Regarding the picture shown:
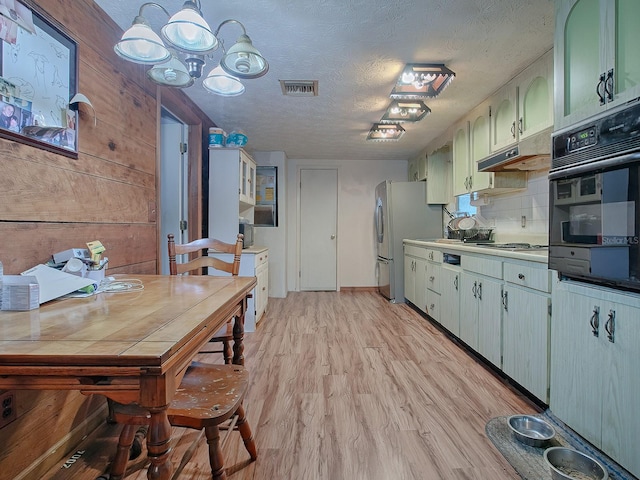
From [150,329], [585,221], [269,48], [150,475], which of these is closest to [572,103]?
[585,221]

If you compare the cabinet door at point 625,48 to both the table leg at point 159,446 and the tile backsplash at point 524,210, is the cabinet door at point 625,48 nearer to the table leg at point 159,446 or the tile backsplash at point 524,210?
the tile backsplash at point 524,210

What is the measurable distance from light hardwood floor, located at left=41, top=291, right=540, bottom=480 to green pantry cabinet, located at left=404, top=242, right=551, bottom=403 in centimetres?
15

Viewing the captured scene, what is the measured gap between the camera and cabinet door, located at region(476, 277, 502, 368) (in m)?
2.20

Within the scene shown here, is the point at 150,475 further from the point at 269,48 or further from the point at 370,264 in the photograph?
the point at 370,264

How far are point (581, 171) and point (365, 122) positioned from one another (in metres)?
2.35

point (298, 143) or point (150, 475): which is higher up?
point (298, 143)

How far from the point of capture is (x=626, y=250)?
50.2 inches

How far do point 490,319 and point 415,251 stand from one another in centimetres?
168

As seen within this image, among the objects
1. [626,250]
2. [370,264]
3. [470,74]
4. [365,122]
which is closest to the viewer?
[626,250]

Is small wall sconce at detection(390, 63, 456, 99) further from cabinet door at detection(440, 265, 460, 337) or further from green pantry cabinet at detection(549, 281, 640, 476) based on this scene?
green pantry cabinet at detection(549, 281, 640, 476)

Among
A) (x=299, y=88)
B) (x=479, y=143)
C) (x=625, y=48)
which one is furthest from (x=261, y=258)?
(x=625, y=48)

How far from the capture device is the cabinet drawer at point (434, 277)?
10.5ft

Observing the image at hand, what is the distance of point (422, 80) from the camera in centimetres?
239

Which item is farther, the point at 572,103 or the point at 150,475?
the point at 572,103
